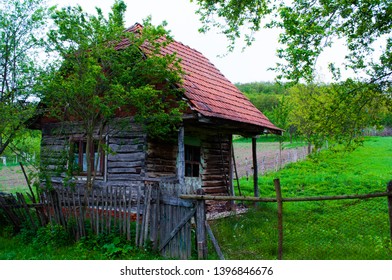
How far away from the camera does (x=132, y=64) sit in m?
8.38

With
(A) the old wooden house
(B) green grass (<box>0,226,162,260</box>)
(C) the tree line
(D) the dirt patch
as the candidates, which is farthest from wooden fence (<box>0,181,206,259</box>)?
(D) the dirt patch

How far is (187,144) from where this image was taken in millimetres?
11484

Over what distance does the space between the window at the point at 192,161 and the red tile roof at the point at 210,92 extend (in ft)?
5.89

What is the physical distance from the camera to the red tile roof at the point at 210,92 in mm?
9859

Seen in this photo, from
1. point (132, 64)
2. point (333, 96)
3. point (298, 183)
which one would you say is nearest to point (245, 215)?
point (333, 96)

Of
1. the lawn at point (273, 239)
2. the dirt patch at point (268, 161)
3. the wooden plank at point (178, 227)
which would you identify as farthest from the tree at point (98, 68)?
the dirt patch at point (268, 161)

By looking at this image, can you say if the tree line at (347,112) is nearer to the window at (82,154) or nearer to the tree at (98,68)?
the tree at (98,68)

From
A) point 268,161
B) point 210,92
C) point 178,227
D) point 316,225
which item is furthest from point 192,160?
point 268,161

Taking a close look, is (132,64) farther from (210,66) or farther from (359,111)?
(210,66)

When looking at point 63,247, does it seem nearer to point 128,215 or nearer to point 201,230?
point 128,215

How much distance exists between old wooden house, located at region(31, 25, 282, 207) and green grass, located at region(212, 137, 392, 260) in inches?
76.9

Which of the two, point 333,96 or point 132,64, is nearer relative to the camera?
point 132,64

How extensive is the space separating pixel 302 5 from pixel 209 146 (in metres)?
5.38

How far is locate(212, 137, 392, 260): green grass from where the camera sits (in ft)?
22.0
